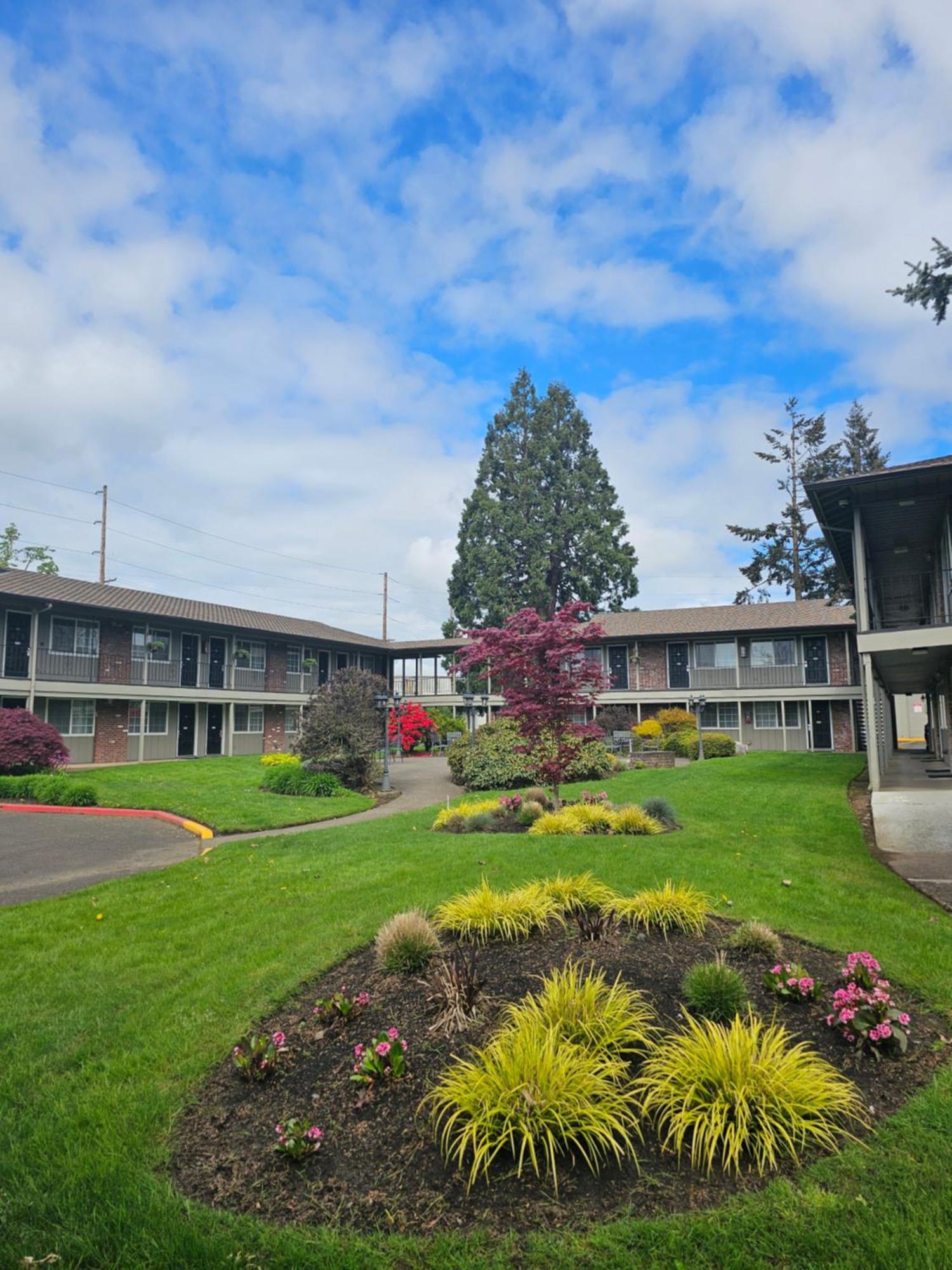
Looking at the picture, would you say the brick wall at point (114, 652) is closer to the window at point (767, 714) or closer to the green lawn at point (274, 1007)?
the green lawn at point (274, 1007)

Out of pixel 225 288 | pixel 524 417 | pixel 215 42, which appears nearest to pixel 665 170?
pixel 215 42

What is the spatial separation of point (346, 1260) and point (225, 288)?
1362 centimetres

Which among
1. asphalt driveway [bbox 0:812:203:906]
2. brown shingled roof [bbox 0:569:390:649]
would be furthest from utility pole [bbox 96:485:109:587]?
asphalt driveway [bbox 0:812:203:906]

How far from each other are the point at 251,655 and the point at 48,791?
16.0 m

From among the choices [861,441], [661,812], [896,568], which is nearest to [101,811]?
[661,812]

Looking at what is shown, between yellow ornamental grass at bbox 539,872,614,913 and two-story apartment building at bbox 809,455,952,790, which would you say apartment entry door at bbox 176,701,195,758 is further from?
yellow ornamental grass at bbox 539,872,614,913

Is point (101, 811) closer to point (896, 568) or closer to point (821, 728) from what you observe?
point (896, 568)

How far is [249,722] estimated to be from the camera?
102 ft

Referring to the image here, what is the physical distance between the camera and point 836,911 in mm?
6266

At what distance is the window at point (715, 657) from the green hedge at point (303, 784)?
62.6ft

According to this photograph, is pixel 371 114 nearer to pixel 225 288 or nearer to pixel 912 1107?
pixel 225 288

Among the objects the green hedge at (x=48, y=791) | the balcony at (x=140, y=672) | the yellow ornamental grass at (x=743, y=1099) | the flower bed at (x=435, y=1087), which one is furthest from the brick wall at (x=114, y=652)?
the yellow ornamental grass at (x=743, y=1099)

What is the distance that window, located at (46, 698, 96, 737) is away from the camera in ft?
79.7

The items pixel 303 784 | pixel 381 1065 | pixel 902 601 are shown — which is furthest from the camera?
pixel 902 601
